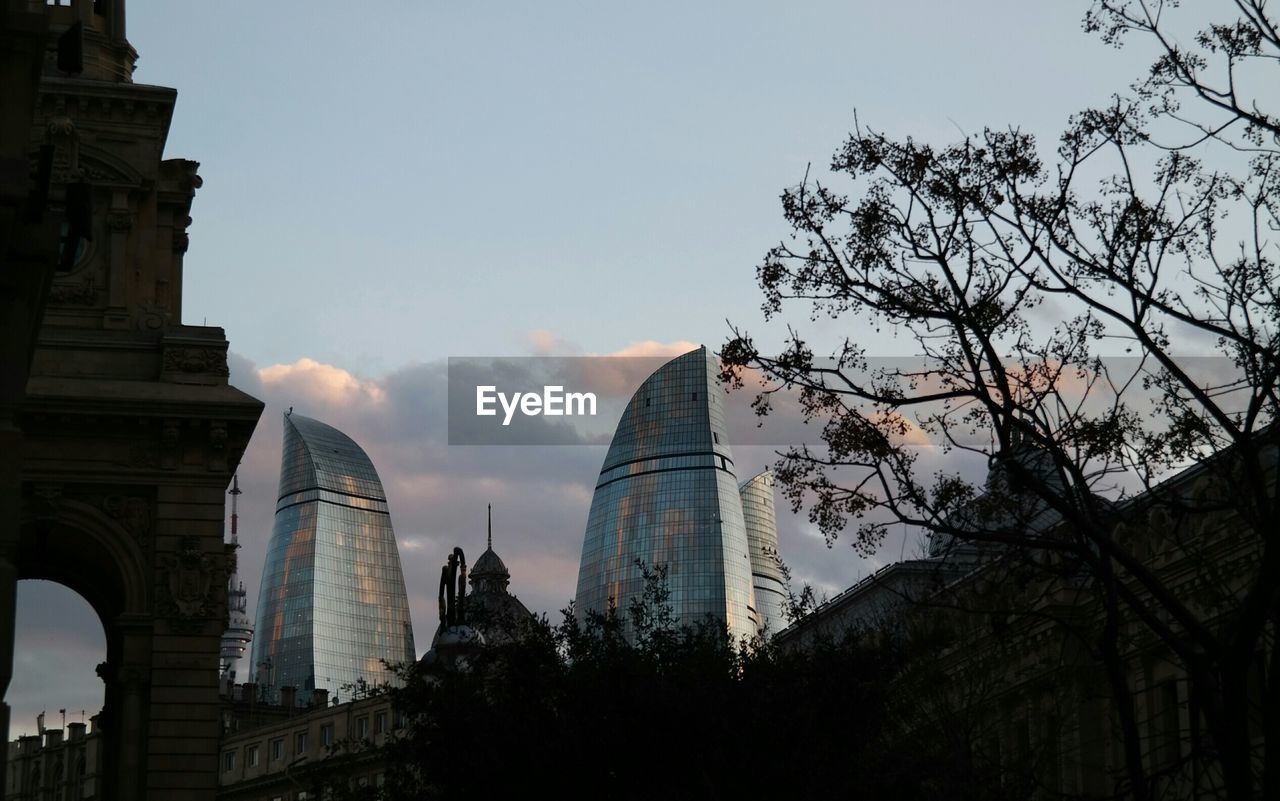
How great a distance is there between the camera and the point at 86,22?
4703 cm

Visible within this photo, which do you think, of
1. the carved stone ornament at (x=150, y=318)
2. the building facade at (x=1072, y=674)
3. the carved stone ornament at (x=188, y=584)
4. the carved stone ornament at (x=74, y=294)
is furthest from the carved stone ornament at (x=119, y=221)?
the building facade at (x=1072, y=674)

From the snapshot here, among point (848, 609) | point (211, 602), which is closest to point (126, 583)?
point (211, 602)

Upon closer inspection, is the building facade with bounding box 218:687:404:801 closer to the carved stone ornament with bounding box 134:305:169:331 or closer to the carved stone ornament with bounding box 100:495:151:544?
the carved stone ornament with bounding box 134:305:169:331

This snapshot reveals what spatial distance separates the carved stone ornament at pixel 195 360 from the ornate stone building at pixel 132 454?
0.03m

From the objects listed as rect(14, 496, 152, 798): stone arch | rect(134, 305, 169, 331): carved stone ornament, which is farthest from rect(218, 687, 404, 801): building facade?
rect(134, 305, 169, 331): carved stone ornament

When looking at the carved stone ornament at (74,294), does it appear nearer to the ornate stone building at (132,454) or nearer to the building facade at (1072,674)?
the ornate stone building at (132,454)

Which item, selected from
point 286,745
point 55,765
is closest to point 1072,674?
point 286,745

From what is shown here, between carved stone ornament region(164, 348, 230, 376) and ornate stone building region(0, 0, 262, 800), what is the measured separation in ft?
0.10

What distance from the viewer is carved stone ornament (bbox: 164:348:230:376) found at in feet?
137

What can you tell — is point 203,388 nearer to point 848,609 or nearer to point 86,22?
point 86,22

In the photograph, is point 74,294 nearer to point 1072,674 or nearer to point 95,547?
point 95,547

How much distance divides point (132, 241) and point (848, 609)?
218ft

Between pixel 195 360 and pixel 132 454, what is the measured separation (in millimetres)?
2348

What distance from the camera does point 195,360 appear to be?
41.9 metres
